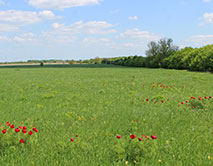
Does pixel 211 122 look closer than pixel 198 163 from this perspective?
No

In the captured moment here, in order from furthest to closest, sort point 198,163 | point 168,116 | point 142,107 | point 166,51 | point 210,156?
point 166,51, point 142,107, point 168,116, point 210,156, point 198,163

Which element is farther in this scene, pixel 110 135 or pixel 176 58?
pixel 176 58

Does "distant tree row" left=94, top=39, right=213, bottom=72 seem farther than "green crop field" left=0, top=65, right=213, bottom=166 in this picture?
Yes

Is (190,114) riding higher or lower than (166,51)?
lower

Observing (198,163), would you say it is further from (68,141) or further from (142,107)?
(142,107)


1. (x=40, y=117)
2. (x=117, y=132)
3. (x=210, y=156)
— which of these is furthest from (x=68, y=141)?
(x=210, y=156)

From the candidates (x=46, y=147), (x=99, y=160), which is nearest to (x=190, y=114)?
(x=99, y=160)

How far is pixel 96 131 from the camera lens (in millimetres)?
6328

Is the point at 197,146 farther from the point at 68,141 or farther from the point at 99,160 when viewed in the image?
the point at 68,141

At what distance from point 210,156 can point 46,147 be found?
3.82 m

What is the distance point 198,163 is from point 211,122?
3.28m

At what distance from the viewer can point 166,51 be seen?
67.4m

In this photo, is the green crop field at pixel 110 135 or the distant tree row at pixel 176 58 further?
the distant tree row at pixel 176 58

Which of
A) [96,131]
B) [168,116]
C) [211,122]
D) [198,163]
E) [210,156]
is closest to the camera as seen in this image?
[198,163]
